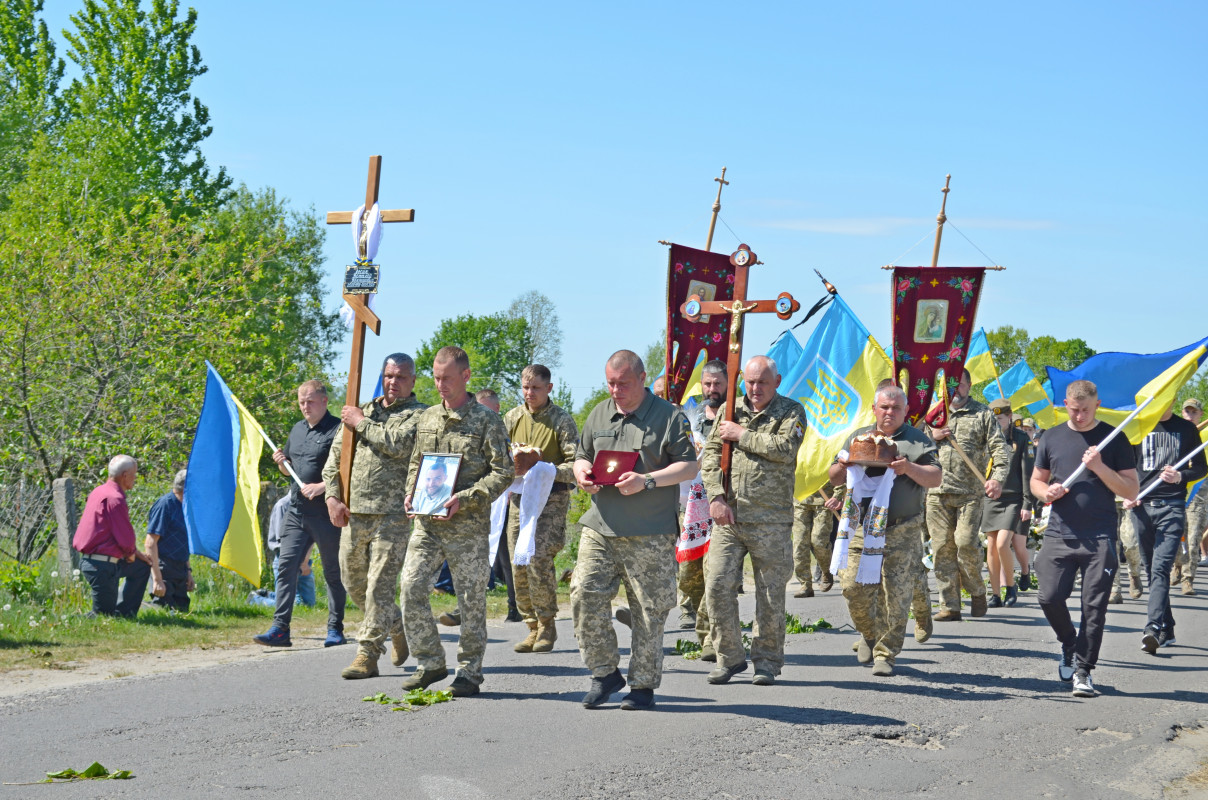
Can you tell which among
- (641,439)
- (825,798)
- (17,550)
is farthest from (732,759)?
(17,550)

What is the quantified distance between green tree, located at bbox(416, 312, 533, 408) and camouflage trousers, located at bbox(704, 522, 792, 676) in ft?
243

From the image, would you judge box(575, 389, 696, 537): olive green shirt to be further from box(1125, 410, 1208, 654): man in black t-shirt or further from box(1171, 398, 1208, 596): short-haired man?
box(1171, 398, 1208, 596): short-haired man

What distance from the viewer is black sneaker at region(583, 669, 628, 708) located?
722 centimetres

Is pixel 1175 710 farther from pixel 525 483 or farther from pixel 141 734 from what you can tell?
pixel 141 734

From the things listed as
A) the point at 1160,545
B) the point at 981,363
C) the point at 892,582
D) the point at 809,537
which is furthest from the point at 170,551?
the point at 981,363

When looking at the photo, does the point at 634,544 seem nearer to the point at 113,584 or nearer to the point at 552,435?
the point at 552,435

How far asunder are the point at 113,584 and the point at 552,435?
14.2 feet

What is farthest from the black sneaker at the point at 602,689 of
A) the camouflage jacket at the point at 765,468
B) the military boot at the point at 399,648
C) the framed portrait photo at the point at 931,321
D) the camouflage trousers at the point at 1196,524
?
the camouflage trousers at the point at 1196,524

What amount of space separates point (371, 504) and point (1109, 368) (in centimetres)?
764

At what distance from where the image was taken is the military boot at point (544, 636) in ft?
32.0

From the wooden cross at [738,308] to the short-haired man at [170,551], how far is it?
5.57m

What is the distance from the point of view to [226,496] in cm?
1076

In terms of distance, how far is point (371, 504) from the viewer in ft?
27.1

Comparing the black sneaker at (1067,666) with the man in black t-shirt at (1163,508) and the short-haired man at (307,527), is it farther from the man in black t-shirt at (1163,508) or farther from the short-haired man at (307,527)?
the short-haired man at (307,527)
